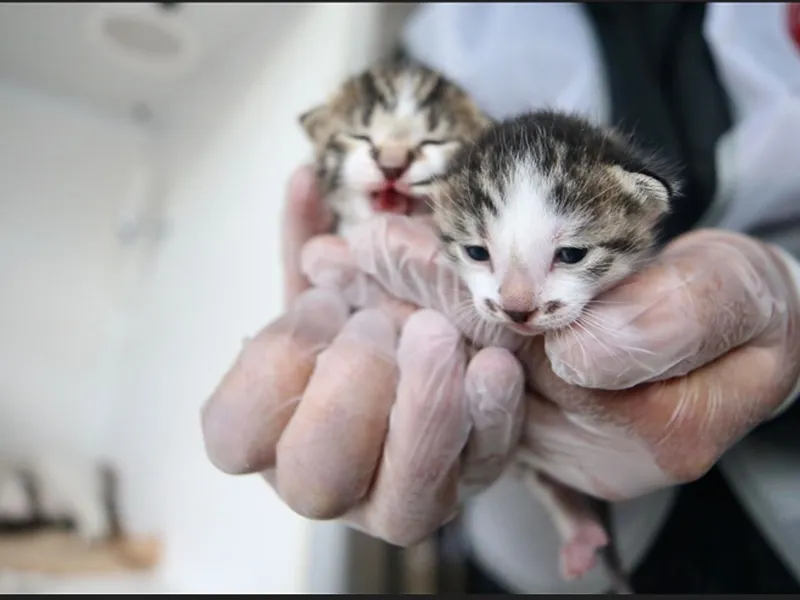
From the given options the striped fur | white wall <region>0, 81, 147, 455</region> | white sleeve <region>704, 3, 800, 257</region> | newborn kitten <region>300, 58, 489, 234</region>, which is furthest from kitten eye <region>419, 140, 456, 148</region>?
white wall <region>0, 81, 147, 455</region>

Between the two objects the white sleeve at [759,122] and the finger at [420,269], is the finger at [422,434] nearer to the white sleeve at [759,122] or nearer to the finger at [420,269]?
the finger at [420,269]

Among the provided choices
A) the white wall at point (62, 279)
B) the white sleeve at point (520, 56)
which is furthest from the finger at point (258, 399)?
the white wall at point (62, 279)

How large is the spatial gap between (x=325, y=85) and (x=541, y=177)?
1.44 feet

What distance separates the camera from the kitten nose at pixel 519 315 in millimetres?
455

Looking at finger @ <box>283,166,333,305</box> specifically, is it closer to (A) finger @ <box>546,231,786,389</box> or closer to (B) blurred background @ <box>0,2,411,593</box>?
(B) blurred background @ <box>0,2,411,593</box>

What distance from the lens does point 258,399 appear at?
1.66 ft

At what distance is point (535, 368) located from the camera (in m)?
0.54

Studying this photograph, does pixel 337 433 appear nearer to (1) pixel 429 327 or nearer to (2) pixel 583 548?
(1) pixel 429 327

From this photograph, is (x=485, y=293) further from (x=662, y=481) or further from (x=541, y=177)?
(x=662, y=481)

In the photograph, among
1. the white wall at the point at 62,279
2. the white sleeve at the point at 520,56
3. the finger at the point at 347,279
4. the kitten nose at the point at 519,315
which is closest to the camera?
the kitten nose at the point at 519,315

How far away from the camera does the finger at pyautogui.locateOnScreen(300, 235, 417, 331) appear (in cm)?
59

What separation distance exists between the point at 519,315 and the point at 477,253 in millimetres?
73

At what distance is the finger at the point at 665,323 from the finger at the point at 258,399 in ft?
0.63

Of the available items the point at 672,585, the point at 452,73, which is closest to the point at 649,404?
the point at 672,585
